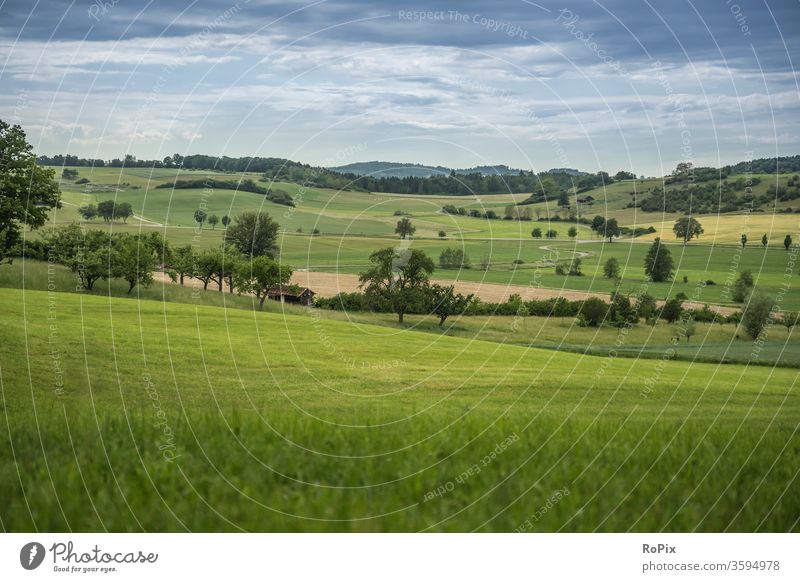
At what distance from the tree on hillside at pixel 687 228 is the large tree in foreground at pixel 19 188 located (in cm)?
2401

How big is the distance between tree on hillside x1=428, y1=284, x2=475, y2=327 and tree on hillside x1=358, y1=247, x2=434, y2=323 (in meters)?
1.05

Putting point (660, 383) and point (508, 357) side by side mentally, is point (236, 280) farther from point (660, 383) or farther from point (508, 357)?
point (660, 383)

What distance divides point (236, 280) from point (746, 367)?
64.3 feet

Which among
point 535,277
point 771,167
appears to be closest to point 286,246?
point 535,277

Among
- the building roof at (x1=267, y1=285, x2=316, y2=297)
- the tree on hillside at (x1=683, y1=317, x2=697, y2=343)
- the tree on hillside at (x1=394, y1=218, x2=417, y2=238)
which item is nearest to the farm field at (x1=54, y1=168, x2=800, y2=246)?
the tree on hillside at (x1=394, y1=218, x2=417, y2=238)

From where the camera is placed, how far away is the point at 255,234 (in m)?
29.1

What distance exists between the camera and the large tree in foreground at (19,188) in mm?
18188

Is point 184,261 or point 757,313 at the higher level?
point 184,261

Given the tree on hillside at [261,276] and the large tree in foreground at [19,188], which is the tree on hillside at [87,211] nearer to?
the tree on hillside at [261,276]

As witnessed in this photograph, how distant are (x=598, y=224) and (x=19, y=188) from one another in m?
25.1

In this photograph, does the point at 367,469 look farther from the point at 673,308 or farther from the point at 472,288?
the point at 673,308

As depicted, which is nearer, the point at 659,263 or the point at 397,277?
the point at 397,277

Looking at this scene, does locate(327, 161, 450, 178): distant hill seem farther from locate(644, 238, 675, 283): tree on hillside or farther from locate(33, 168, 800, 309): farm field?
locate(644, 238, 675, 283): tree on hillside

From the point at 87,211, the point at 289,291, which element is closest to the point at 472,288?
the point at 289,291
